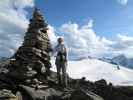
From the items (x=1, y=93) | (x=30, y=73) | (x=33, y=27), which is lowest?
(x=1, y=93)

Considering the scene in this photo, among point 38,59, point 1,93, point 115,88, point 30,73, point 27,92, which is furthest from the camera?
point 38,59

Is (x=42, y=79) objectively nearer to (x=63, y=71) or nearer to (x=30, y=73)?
(x=30, y=73)

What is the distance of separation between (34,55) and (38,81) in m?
3.28

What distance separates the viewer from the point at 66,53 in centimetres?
2720

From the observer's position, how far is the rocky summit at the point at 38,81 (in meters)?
24.0

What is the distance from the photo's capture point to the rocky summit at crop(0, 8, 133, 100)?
24.0 metres

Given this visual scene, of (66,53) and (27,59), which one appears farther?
(27,59)

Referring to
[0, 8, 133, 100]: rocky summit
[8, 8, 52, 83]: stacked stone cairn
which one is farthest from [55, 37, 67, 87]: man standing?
[8, 8, 52, 83]: stacked stone cairn

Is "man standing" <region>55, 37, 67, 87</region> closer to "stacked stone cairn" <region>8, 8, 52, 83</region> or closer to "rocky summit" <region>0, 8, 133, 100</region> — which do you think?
"rocky summit" <region>0, 8, 133, 100</region>

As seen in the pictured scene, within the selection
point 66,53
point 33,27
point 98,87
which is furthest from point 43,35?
point 98,87

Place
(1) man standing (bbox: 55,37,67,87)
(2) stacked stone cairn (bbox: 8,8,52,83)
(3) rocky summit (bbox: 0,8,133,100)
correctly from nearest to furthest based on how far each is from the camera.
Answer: (3) rocky summit (bbox: 0,8,133,100)
(1) man standing (bbox: 55,37,67,87)
(2) stacked stone cairn (bbox: 8,8,52,83)

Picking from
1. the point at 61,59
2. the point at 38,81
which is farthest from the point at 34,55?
the point at 61,59

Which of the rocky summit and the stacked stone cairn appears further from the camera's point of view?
the stacked stone cairn

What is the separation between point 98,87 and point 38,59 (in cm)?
698
